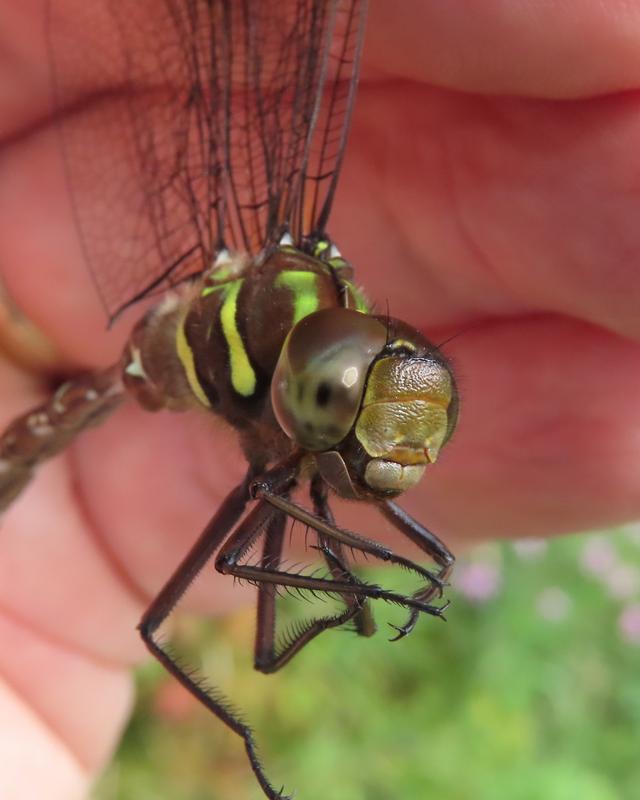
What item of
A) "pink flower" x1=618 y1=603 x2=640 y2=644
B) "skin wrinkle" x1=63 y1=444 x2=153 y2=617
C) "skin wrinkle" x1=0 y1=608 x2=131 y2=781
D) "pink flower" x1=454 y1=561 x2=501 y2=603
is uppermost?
"skin wrinkle" x1=63 y1=444 x2=153 y2=617

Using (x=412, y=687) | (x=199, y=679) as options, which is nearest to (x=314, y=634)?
(x=199, y=679)

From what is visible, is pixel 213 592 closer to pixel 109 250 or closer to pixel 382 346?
pixel 109 250

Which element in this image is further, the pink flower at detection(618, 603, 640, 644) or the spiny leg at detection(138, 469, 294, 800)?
the pink flower at detection(618, 603, 640, 644)

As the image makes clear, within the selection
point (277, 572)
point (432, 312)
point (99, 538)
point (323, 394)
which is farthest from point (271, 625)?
point (99, 538)

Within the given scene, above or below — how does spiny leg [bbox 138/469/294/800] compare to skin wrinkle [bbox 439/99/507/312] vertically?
below

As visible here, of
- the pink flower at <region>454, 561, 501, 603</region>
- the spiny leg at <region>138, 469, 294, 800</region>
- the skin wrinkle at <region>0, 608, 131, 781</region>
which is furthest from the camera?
the pink flower at <region>454, 561, 501, 603</region>

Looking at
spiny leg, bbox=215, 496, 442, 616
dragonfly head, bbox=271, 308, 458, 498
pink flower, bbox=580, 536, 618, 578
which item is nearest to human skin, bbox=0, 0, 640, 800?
dragonfly head, bbox=271, 308, 458, 498

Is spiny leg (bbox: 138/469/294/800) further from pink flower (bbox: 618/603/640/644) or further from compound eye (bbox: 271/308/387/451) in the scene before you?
pink flower (bbox: 618/603/640/644)
